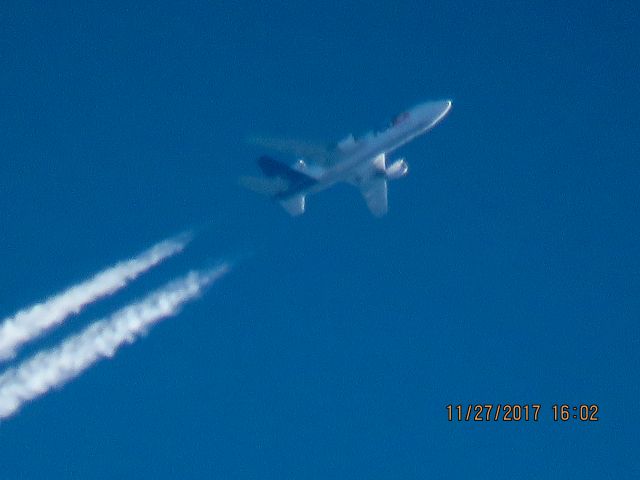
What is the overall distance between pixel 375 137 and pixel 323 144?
13.4 ft

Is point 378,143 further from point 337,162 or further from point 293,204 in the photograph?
point 293,204

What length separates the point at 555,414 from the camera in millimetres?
66250

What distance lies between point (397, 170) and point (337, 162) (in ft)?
25.2

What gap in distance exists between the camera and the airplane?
249ft

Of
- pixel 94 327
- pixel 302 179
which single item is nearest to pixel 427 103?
pixel 302 179

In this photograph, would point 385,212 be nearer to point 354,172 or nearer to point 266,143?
point 354,172

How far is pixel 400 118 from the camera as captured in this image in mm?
77250

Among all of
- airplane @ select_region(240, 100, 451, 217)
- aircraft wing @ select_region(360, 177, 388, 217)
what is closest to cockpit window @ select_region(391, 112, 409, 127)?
airplane @ select_region(240, 100, 451, 217)

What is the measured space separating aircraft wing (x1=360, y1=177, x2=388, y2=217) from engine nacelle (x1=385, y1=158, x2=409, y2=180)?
2.30 feet

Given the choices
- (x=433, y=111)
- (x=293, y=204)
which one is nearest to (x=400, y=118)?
(x=433, y=111)

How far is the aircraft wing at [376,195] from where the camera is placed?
269 feet

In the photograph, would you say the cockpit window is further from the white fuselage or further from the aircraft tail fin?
the aircraft tail fin

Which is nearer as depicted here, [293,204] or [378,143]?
[378,143]

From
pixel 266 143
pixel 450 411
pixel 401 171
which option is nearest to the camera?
pixel 450 411
